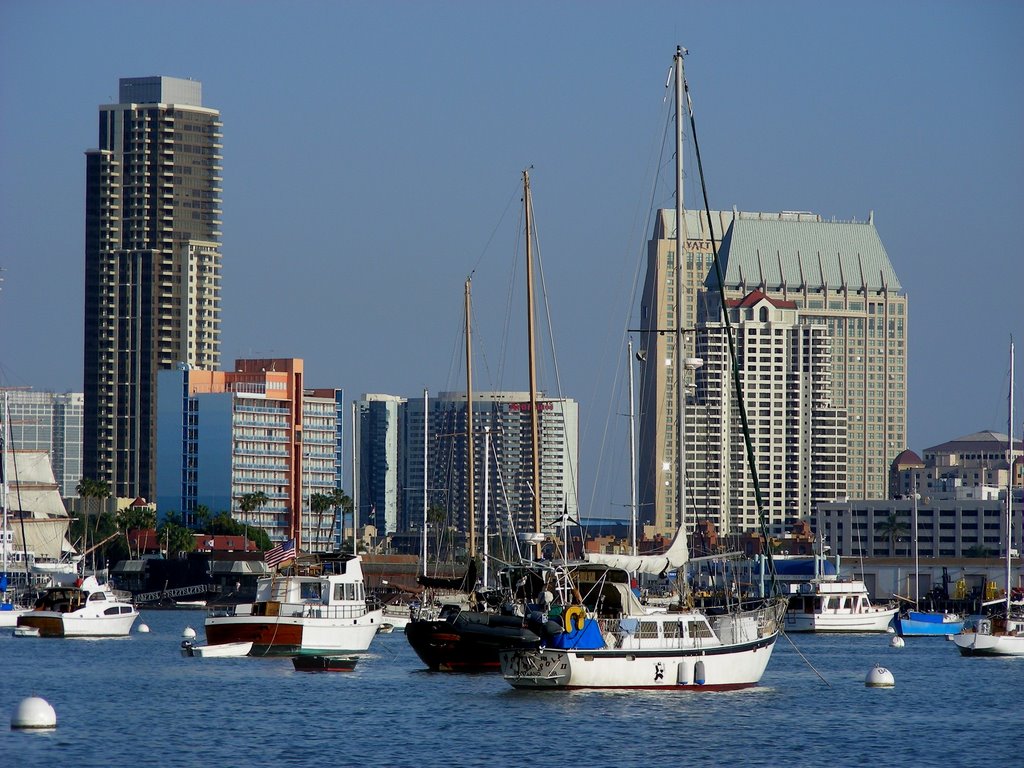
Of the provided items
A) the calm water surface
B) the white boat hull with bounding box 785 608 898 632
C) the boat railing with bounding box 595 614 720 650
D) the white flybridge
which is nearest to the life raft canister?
the white flybridge

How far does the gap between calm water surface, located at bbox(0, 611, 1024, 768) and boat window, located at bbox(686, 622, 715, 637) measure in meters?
2.03

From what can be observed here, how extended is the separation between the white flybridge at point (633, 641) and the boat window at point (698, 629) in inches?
1.3

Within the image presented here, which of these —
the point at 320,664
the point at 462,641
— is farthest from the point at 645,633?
the point at 320,664

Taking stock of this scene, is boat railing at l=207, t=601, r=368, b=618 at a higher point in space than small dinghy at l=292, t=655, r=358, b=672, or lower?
higher

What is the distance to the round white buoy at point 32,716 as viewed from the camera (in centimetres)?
5153

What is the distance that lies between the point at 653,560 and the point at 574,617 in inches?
276

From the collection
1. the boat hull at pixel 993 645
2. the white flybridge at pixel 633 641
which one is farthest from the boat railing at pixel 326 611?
the boat hull at pixel 993 645

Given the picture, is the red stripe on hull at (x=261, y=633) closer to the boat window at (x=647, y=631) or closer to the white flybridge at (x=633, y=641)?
the white flybridge at (x=633, y=641)

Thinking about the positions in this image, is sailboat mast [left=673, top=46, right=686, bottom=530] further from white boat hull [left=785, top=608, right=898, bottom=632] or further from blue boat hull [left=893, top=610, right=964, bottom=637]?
blue boat hull [left=893, top=610, right=964, bottom=637]

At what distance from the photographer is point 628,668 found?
195 ft

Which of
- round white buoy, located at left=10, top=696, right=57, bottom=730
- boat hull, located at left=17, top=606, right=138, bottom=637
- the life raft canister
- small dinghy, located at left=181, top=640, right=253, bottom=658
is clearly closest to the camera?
round white buoy, located at left=10, top=696, right=57, bottom=730

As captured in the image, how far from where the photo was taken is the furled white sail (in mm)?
63719

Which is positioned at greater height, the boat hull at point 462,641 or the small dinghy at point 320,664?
the boat hull at point 462,641

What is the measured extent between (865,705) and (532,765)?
21917 millimetres
